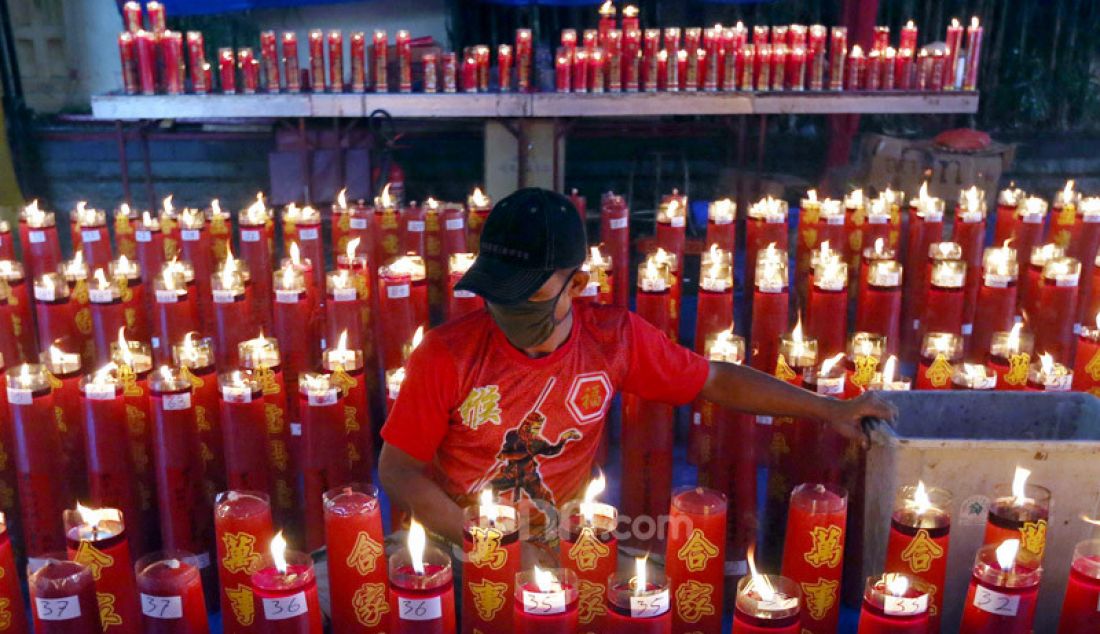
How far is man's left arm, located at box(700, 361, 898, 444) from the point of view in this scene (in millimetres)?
1896

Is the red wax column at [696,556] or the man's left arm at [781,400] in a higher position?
the man's left arm at [781,400]

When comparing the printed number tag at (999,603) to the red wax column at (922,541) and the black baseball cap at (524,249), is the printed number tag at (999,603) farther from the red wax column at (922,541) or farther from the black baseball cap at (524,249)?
the black baseball cap at (524,249)

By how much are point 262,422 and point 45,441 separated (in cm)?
46

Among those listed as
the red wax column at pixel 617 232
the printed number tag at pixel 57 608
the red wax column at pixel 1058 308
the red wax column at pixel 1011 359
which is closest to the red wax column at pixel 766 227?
the red wax column at pixel 617 232

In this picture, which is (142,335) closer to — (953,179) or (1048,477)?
(1048,477)

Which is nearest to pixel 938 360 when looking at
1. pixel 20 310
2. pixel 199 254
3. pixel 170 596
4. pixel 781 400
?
pixel 781 400

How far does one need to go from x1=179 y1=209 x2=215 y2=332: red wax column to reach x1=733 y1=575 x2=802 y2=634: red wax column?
8.24 ft

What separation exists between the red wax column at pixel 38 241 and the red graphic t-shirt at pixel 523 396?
2.47 m

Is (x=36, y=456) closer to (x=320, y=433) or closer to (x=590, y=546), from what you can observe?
(x=320, y=433)

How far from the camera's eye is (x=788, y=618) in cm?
134

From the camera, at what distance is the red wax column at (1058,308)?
9.50 ft

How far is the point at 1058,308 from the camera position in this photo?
291 cm

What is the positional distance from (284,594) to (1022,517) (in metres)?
1.11

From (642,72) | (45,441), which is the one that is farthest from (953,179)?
(45,441)
